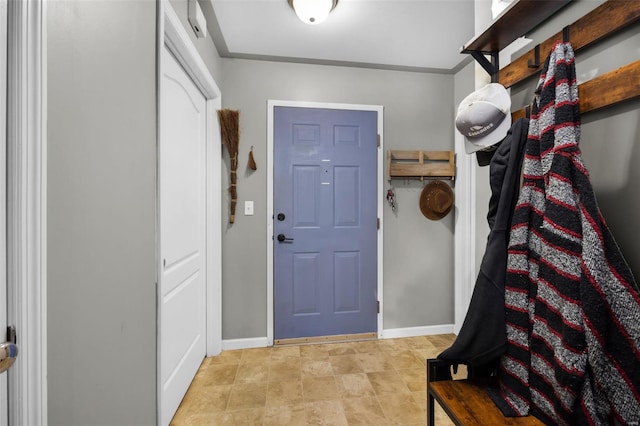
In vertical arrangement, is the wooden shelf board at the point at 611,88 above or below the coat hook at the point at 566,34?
below

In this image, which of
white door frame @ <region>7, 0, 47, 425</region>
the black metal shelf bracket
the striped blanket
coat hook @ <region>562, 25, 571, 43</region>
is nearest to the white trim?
the black metal shelf bracket

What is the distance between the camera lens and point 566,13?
959mm

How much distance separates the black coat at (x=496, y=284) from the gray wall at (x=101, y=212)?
3.82 ft

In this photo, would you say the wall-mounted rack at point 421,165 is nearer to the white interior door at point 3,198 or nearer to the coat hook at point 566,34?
the coat hook at point 566,34

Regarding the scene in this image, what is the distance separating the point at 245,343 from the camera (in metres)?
2.35

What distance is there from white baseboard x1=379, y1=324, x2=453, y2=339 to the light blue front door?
160mm

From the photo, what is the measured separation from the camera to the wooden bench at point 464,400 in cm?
84

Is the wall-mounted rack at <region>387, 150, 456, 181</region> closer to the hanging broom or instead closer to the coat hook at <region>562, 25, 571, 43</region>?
the hanging broom

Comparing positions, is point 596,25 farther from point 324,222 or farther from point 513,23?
point 324,222

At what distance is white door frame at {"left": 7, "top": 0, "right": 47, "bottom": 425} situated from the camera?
0.61 meters

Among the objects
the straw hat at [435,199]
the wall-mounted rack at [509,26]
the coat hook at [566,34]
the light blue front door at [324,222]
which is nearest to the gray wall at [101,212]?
the light blue front door at [324,222]

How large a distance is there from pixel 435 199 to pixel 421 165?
1.14 feet

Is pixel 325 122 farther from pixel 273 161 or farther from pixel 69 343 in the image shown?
pixel 69 343

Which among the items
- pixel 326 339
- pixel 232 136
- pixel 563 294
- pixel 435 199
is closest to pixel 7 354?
pixel 563 294
